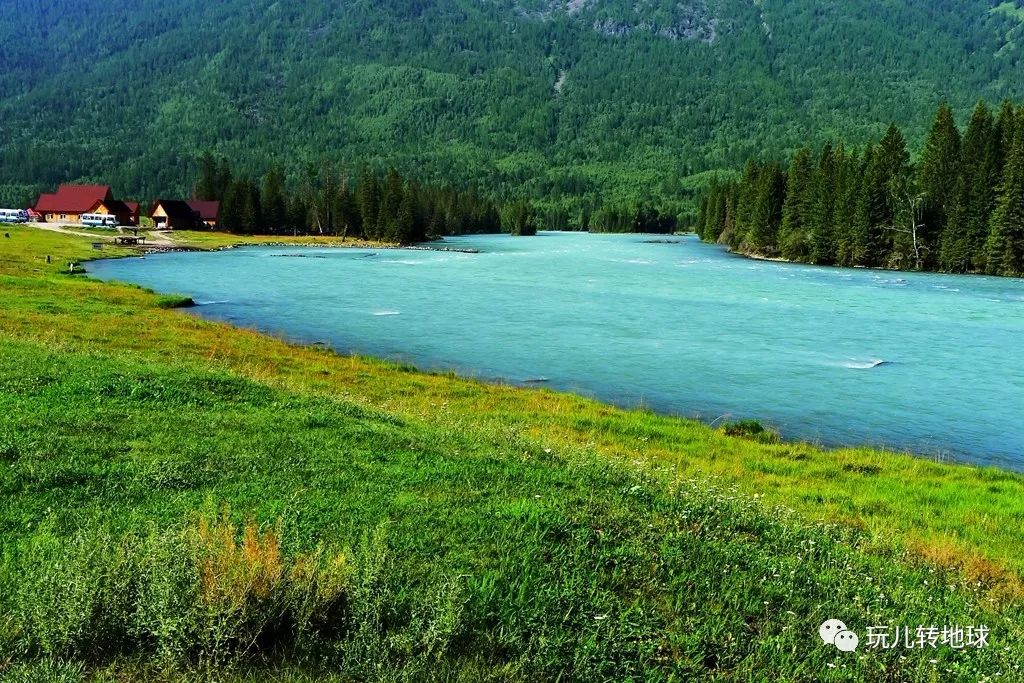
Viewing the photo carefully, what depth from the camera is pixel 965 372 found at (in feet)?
102

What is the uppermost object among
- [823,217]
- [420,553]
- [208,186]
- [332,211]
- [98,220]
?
[208,186]

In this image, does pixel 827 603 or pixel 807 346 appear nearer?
pixel 827 603

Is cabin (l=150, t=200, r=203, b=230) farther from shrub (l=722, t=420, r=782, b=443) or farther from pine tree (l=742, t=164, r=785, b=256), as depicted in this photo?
shrub (l=722, t=420, r=782, b=443)

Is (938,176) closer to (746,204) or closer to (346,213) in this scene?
(746,204)

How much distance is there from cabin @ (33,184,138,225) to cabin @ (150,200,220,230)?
6089 millimetres

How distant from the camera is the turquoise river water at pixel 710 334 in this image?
25.0m

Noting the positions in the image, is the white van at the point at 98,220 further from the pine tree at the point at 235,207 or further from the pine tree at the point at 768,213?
the pine tree at the point at 768,213

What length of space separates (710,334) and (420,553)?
3534 centimetres

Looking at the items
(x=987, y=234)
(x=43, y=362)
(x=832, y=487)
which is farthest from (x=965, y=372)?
(x=987, y=234)

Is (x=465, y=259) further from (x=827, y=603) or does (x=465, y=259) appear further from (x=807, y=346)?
(x=827, y=603)

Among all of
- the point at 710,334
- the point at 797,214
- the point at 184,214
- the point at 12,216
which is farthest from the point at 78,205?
the point at 710,334

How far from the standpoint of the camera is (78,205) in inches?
6117

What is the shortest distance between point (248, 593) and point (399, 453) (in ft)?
19.1

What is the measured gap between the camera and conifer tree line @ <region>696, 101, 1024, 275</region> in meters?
78.9
